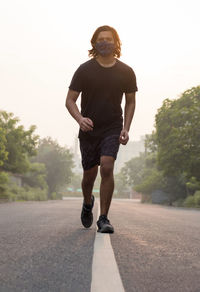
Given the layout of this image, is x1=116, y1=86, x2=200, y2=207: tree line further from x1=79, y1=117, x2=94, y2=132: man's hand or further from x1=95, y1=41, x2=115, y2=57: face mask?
x1=79, y1=117, x2=94, y2=132: man's hand

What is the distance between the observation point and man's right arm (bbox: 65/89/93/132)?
4.64 metres

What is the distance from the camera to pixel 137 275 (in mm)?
2408

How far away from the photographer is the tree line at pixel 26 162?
1219 inches

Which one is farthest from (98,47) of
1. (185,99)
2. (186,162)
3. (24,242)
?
(185,99)

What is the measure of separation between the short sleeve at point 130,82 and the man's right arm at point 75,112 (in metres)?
0.62

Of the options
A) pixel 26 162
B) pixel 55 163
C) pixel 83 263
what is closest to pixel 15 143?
pixel 26 162

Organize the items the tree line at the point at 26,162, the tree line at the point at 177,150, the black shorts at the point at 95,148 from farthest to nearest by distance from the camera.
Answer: the tree line at the point at 26,162
the tree line at the point at 177,150
the black shorts at the point at 95,148

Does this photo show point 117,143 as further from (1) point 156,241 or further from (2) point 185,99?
(2) point 185,99

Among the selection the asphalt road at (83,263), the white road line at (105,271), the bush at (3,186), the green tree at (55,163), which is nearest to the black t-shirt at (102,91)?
the asphalt road at (83,263)

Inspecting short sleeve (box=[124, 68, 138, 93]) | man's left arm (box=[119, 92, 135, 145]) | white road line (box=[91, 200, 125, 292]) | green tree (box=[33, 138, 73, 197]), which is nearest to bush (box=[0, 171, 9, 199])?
man's left arm (box=[119, 92, 135, 145])

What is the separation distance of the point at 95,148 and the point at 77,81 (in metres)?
0.88

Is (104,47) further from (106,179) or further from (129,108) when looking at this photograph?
(106,179)

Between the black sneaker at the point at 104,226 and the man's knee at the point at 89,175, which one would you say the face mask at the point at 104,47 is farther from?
the black sneaker at the point at 104,226

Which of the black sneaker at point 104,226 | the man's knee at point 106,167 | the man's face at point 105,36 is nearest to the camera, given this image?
the black sneaker at point 104,226
